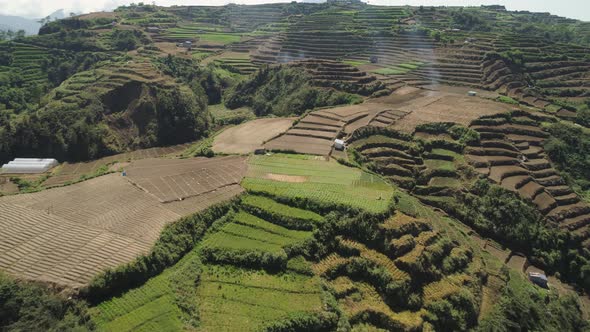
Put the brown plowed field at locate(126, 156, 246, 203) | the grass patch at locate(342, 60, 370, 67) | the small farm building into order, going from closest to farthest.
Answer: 1. the brown plowed field at locate(126, 156, 246, 203)
2. the small farm building
3. the grass patch at locate(342, 60, 370, 67)

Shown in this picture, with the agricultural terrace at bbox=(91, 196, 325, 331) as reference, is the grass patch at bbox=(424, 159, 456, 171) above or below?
above

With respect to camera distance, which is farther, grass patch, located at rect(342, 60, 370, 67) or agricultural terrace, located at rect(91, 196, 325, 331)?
grass patch, located at rect(342, 60, 370, 67)

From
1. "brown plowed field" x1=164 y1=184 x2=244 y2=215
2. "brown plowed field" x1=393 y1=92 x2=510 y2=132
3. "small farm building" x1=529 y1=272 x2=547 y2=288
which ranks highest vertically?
"brown plowed field" x1=393 y1=92 x2=510 y2=132

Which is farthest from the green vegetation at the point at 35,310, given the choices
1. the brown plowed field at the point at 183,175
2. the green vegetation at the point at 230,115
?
the green vegetation at the point at 230,115

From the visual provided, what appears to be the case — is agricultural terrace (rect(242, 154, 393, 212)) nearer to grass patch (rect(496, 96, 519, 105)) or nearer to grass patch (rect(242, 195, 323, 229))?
grass patch (rect(242, 195, 323, 229))

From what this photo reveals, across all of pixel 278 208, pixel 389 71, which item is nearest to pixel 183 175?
pixel 278 208

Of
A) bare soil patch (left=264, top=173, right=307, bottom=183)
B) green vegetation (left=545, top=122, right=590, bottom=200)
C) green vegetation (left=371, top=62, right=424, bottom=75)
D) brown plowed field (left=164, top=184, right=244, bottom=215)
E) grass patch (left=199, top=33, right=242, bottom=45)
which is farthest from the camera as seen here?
grass patch (left=199, top=33, right=242, bottom=45)

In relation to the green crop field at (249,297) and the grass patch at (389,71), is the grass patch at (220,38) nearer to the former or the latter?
the grass patch at (389,71)

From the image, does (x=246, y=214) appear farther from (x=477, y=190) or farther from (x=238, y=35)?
(x=238, y=35)

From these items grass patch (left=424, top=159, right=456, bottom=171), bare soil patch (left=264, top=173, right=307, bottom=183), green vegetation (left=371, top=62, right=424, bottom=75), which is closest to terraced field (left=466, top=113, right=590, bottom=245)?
grass patch (left=424, top=159, right=456, bottom=171)
